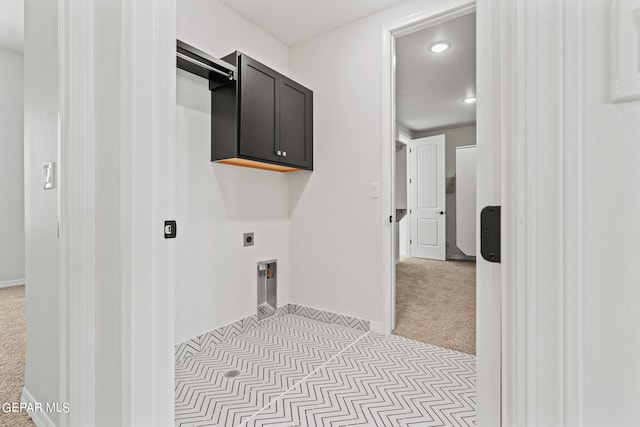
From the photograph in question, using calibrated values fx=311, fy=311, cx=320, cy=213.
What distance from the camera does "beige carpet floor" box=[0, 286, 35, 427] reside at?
1.38 meters

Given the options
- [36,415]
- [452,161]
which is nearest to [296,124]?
[36,415]

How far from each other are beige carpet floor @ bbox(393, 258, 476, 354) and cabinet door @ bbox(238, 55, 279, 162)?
1720mm

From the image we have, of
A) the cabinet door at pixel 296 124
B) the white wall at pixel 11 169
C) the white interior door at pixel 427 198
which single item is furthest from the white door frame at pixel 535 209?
the white interior door at pixel 427 198

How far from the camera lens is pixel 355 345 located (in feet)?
7.23

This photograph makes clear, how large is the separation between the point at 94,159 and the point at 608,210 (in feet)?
4.30

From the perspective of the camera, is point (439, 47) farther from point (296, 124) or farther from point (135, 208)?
point (135, 208)

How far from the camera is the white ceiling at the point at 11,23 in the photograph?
2.81m

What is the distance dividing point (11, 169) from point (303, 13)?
3.80 meters

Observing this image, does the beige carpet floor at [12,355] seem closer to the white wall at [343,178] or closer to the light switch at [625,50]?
the white wall at [343,178]

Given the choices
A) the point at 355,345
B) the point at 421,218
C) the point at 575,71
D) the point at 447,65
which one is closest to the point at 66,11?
the point at 575,71

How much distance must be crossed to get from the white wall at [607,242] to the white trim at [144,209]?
3.23ft

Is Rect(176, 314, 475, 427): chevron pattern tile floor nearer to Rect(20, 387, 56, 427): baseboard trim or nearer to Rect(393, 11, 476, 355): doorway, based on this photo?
Rect(393, 11, 476, 355): doorway

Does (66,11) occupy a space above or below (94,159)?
above

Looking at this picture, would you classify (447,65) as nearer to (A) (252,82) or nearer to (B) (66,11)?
(A) (252,82)
